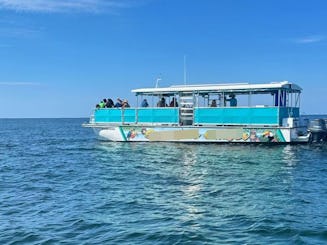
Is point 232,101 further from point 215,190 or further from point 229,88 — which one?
point 215,190

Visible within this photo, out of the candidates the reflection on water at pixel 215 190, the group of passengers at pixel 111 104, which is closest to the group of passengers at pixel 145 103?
the group of passengers at pixel 111 104

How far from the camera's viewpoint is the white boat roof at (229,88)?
29.9 metres

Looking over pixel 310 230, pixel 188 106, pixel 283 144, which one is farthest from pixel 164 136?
pixel 310 230

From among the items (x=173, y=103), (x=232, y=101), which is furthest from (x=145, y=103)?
(x=232, y=101)

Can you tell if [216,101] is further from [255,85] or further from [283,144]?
[283,144]

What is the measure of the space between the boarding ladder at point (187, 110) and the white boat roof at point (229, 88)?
2.10ft

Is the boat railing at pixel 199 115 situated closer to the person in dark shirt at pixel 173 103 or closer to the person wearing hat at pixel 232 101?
the person in dark shirt at pixel 173 103

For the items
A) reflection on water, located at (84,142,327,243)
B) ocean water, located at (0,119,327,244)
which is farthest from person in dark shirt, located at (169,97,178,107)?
ocean water, located at (0,119,327,244)

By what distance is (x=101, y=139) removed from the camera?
3672 cm

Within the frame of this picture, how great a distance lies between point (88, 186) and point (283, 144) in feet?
56.6

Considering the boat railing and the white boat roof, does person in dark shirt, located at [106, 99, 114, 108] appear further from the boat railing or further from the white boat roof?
the white boat roof

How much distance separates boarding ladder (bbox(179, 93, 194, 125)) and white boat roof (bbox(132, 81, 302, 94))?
64 centimetres

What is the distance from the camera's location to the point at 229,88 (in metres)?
31.2

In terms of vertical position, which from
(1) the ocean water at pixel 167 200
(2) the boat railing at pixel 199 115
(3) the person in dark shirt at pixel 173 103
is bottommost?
(1) the ocean water at pixel 167 200
